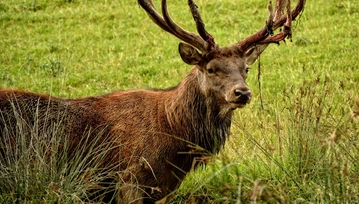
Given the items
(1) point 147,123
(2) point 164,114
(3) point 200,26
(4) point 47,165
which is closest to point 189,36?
(3) point 200,26

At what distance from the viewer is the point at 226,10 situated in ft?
50.6

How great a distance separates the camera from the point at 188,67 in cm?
1245

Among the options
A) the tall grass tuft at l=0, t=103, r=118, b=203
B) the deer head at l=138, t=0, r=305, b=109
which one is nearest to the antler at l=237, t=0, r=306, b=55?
the deer head at l=138, t=0, r=305, b=109

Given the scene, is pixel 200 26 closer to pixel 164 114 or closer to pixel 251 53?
pixel 251 53

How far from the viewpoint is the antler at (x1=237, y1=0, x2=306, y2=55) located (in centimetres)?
661

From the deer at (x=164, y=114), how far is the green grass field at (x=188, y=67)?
0.39m

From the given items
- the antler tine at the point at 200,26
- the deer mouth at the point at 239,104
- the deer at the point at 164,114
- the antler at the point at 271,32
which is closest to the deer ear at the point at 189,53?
the deer at the point at 164,114

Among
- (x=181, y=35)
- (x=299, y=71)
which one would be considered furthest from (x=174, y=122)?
(x=299, y=71)

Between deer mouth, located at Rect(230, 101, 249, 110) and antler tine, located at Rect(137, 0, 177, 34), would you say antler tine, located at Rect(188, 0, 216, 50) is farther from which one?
deer mouth, located at Rect(230, 101, 249, 110)

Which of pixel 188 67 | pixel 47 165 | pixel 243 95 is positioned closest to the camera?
pixel 47 165

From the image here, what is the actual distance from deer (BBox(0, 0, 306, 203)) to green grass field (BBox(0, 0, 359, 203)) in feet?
1.29

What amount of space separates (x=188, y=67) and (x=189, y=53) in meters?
6.01

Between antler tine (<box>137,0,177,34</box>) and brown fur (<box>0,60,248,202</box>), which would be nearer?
brown fur (<box>0,60,248,202</box>)

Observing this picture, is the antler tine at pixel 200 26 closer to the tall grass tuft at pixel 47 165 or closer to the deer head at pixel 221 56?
the deer head at pixel 221 56
